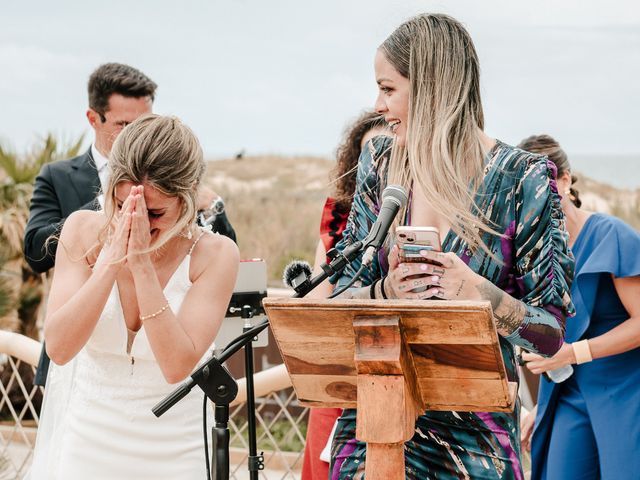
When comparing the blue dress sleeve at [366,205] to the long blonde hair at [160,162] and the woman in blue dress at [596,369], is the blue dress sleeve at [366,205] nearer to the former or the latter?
the long blonde hair at [160,162]

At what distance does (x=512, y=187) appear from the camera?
2.43 meters

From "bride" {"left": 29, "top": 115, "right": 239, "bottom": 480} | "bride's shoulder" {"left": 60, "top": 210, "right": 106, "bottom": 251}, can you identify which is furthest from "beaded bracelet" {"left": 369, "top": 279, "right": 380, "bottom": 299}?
"bride's shoulder" {"left": 60, "top": 210, "right": 106, "bottom": 251}

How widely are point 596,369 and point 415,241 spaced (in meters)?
2.13

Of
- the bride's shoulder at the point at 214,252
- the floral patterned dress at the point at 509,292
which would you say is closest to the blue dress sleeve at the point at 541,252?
the floral patterned dress at the point at 509,292

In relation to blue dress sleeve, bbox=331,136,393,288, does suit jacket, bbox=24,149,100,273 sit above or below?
below

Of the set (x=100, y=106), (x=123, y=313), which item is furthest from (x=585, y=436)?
(x=100, y=106)

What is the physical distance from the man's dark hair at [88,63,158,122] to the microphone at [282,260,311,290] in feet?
7.37

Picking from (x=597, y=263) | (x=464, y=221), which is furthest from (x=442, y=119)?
(x=597, y=263)

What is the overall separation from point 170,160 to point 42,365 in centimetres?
173

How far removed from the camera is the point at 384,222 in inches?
87.1

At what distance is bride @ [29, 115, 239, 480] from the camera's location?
282 cm

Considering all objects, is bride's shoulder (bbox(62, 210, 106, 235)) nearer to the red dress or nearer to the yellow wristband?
the red dress

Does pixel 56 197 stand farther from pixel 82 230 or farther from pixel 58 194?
pixel 82 230

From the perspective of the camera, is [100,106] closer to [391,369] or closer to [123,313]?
[123,313]
